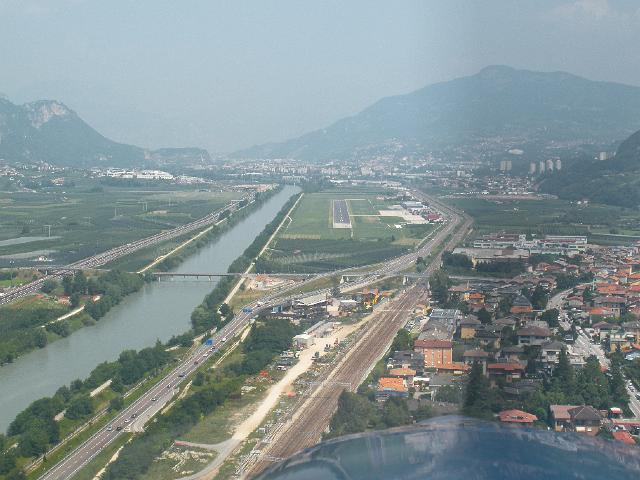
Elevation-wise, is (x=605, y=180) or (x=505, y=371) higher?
(x=605, y=180)

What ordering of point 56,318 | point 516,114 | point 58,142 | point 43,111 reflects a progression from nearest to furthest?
1. point 56,318
2. point 516,114
3. point 58,142
4. point 43,111

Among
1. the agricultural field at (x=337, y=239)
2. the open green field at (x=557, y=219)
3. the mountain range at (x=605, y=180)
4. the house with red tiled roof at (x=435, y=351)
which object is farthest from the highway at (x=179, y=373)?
the mountain range at (x=605, y=180)

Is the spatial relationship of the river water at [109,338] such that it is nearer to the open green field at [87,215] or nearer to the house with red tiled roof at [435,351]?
the open green field at [87,215]

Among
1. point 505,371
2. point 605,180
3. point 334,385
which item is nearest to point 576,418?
point 505,371

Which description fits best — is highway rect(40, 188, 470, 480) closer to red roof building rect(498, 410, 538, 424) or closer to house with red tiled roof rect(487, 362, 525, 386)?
house with red tiled roof rect(487, 362, 525, 386)

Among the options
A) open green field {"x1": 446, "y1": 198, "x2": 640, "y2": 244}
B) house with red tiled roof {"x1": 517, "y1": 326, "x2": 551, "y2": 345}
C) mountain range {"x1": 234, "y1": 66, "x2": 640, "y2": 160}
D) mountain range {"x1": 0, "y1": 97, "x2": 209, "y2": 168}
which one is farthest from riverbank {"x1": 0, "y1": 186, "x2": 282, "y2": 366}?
mountain range {"x1": 0, "y1": 97, "x2": 209, "y2": 168}

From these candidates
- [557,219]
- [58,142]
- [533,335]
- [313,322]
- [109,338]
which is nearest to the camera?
[533,335]

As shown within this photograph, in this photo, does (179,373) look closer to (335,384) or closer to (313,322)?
(335,384)
